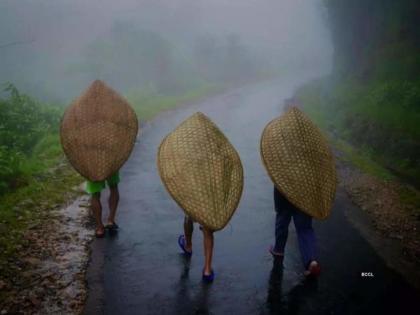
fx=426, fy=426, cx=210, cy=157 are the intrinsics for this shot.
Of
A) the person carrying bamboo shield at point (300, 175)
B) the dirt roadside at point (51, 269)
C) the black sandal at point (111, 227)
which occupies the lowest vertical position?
the dirt roadside at point (51, 269)

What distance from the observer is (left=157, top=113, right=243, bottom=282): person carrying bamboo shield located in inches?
184

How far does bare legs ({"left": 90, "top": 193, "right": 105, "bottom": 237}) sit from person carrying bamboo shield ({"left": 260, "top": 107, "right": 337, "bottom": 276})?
7.70 feet

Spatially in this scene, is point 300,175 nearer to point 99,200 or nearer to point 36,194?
point 99,200

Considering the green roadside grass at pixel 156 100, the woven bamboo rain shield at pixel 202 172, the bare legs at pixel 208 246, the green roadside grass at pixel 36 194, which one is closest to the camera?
the woven bamboo rain shield at pixel 202 172

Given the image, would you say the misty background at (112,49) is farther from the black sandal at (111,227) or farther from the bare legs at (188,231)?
the bare legs at (188,231)

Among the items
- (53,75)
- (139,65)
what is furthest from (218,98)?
(53,75)

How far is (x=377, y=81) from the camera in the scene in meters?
17.5

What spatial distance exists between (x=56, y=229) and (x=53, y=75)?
21.3 metres

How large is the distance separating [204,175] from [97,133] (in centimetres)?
186

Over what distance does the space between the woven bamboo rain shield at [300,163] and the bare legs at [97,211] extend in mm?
2332

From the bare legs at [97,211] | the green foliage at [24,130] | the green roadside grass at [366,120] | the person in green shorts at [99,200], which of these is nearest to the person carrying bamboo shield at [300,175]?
the person in green shorts at [99,200]

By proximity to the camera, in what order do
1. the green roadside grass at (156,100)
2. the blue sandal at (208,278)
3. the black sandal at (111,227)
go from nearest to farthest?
1. the blue sandal at (208,278)
2. the black sandal at (111,227)
3. the green roadside grass at (156,100)

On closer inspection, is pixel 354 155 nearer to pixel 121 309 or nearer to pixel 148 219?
pixel 148 219

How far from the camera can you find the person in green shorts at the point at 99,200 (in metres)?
5.73
